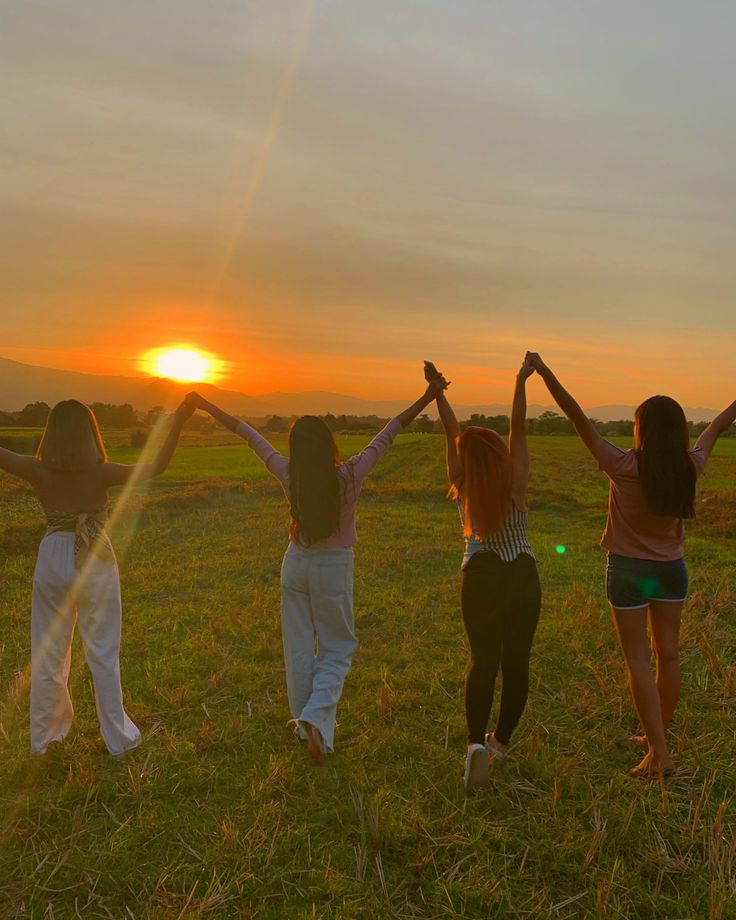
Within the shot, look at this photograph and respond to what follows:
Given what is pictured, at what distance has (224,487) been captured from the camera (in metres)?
23.1

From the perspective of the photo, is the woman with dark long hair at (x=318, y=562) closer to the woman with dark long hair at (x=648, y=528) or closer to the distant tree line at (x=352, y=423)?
the woman with dark long hair at (x=648, y=528)

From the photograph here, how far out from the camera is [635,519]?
4676 mm

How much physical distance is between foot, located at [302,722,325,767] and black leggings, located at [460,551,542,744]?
1205mm

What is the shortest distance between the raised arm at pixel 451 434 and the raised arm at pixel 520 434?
1.37 ft

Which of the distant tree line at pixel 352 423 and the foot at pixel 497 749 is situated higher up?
the distant tree line at pixel 352 423

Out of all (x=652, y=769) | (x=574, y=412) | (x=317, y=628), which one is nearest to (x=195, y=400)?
(x=317, y=628)

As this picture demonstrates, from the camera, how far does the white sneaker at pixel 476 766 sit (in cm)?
464

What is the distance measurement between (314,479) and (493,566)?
1.50 metres

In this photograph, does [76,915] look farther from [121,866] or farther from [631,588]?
[631,588]

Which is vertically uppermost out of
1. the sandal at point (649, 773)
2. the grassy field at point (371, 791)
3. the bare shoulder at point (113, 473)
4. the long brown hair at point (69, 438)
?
the long brown hair at point (69, 438)

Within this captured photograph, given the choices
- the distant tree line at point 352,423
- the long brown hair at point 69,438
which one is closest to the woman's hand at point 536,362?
the long brown hair at point 69,438

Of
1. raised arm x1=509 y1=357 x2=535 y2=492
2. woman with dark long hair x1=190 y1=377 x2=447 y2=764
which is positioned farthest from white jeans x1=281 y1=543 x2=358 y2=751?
raised arm x1=509 y1=357 x2=535 y2=492

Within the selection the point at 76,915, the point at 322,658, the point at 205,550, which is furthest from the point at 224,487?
the point at 76,915

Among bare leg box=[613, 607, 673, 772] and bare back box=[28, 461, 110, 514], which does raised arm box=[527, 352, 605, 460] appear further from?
bare back box=[28, 461, 110, 514]
